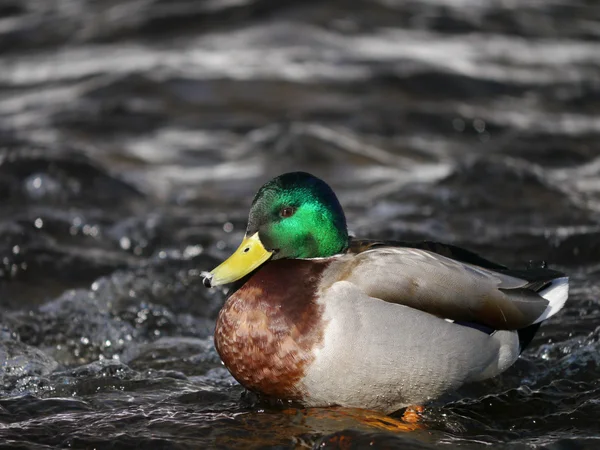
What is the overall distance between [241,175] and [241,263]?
4.77 meters

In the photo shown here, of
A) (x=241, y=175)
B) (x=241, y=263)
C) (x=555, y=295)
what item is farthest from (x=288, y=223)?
(x=241, y=175)

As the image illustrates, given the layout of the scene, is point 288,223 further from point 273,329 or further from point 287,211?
point 273,329

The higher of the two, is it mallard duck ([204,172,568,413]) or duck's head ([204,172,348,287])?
duck's head ([204,172,348,287])

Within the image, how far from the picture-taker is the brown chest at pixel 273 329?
3893 mm

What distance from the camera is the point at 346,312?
391cm

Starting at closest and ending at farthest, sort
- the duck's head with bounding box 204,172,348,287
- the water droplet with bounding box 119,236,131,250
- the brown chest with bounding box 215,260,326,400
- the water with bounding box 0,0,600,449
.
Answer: the brown chest with bounding box 215,260,326,400 < the duck's head with bounding box 204,172,348,287 < the water with bounding box 0,0,600,449 < the water droplet with bounding box 119,236,131,250

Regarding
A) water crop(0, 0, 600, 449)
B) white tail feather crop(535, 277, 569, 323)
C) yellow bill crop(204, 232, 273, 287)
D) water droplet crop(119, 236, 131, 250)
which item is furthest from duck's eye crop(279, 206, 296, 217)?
water droplet crop(119, 236, 131, 250)

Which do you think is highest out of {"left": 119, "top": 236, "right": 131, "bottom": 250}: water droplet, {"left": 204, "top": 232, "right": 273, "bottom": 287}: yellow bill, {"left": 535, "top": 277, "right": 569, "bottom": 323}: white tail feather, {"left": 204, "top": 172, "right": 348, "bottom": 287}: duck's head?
{"left": 204, "top": 172, "right": 348, "bottom": 287}: duck's head

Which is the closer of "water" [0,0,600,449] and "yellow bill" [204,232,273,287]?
"yellow bill" [204,232,273,287]

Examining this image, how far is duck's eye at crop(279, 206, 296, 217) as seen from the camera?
4102mm

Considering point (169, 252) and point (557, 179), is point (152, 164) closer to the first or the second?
point (169, 252)

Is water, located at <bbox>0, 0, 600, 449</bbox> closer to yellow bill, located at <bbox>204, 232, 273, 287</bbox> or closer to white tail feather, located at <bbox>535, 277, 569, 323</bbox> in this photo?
white tail feather, located at <bbox>535, 277, 569, 323</bbox>

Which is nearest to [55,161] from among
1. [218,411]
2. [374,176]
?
[374,176]

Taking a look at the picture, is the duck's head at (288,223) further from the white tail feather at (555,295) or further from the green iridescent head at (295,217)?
the white tail feather at (555,295)
